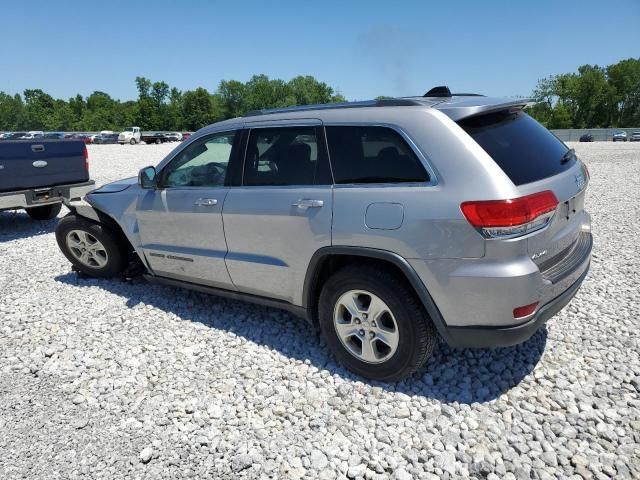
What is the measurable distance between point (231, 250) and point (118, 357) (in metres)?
1.23

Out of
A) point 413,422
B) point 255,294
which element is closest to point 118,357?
point 255,294

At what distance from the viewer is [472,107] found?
9.29ft

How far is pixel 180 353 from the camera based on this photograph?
12.0 feet

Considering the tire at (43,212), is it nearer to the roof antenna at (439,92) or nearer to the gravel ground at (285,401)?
the gravel ground at (285,401)

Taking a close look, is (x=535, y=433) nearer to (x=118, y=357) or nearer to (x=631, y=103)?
(x=118, y=357)

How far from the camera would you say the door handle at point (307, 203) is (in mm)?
3080

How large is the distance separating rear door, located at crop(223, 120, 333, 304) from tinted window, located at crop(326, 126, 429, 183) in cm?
11

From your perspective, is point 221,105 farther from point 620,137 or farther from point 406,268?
point 406,268

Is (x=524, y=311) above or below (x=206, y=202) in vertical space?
below

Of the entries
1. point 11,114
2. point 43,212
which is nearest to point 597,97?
point 43,212

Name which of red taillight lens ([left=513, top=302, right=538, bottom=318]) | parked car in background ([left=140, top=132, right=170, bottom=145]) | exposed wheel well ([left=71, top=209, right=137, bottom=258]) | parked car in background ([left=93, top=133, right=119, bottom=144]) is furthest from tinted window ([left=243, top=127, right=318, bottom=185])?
parked car in background ([left=93, top=133, right=119, bottom=144])

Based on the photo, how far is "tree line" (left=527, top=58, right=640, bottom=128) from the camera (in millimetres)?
84188

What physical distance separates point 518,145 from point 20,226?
8700 mm

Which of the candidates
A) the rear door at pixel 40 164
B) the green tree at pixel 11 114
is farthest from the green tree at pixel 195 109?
the rear door at pixel 40 164
